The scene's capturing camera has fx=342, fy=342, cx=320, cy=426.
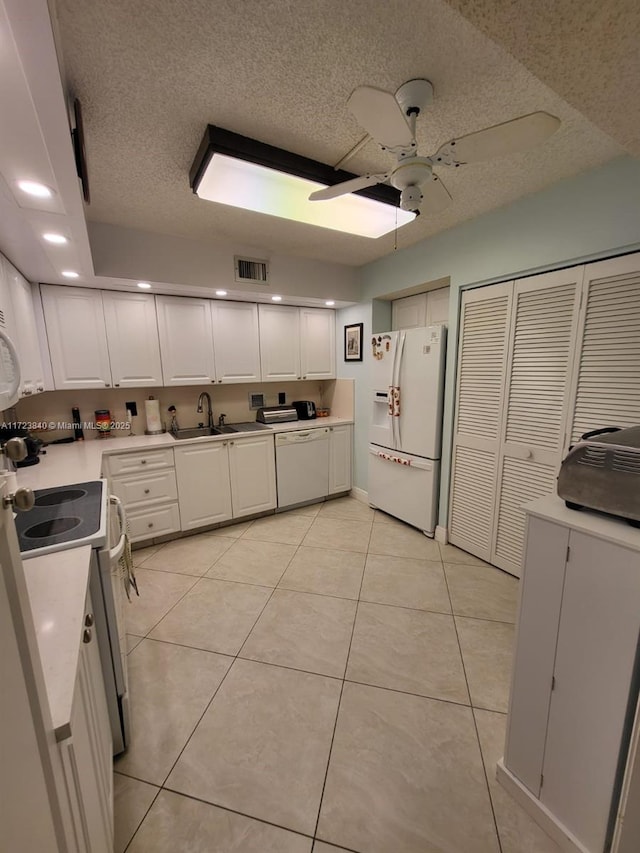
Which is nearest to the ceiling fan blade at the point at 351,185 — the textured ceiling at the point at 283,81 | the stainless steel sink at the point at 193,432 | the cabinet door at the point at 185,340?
the textured ceiling at the point at 283,81

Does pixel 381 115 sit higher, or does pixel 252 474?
pixel 381 115

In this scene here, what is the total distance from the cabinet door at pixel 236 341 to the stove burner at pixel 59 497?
1.72 m

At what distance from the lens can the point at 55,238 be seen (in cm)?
169

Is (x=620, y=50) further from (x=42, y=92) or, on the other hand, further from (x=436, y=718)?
(x=436, y=718)

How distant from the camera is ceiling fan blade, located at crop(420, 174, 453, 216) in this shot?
1.44 m

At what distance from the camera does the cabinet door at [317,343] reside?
370cm

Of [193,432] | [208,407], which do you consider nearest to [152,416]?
[193,432]

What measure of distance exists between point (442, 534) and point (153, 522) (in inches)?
96.5

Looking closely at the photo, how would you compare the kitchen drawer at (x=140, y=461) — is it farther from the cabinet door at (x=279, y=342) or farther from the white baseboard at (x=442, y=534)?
the white baseboard at (x=442, y=534)

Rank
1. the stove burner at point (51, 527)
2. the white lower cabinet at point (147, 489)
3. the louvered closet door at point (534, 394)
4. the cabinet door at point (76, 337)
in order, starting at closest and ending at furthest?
1. the stove burner at point (51, 527)
2. the louvered closet door at point (534, 394)
3. the cabinet door at point (76, 337)
4. the white lower cabinet at point (147, 489)

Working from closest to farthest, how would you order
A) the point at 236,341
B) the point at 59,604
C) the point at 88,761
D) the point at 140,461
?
the point at 88,761 → the point at 59,604 → the point at 140,461 → the point at 236,341

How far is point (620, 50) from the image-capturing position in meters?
0.73

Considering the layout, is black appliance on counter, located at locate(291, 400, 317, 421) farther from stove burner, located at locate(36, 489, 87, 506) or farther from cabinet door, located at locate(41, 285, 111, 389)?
stove burner, located at locate(36, 489, 87, 506)

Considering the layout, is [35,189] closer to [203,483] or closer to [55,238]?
[55,238]
